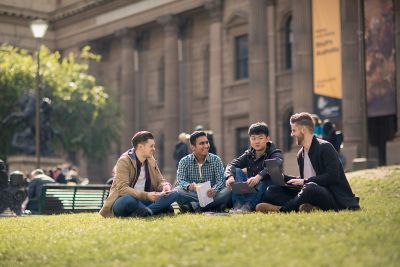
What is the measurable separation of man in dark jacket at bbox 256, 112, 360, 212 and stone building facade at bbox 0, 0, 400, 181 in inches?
887

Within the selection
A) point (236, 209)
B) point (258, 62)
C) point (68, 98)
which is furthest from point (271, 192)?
point (68, 98)

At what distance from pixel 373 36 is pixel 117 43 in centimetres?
2751

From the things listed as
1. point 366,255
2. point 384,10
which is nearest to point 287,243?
point 366,255

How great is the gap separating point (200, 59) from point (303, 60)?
46.7ft

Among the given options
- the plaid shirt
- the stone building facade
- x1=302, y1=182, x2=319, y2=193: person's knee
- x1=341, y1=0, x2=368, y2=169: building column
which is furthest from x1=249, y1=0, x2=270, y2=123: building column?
x1=302, y1=182, x2=319, y2=193: person's knee

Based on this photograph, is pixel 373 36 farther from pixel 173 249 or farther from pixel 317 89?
pixel 173 249

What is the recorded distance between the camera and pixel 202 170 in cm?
1491

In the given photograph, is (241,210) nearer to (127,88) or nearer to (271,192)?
(271,192)

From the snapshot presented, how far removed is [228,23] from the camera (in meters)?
49.8

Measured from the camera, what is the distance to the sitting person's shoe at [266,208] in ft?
44.8

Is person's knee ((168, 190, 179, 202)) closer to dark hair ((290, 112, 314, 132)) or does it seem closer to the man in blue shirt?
the man in blue shirt

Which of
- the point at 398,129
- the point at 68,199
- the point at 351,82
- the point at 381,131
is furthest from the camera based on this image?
the point at 381,131

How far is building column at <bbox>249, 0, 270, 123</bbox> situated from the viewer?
147 feet

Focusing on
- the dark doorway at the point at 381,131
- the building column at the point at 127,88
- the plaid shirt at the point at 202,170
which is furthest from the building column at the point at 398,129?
the building column at the point at 127,88
